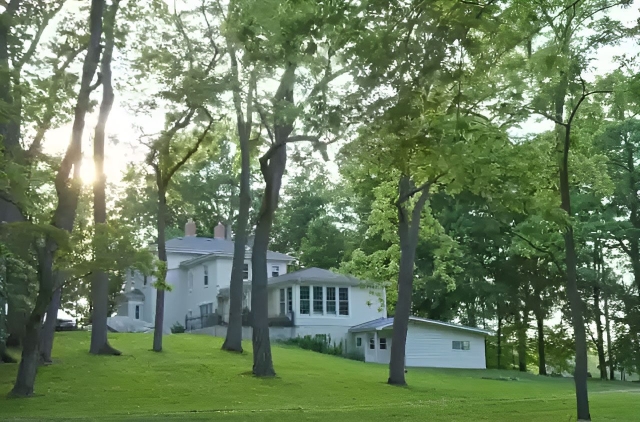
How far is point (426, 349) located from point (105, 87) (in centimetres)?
2166

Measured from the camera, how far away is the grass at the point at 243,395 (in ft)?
47.1

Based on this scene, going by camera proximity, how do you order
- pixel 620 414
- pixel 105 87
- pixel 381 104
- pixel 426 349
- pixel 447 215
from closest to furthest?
pixel 381 104
pixel 620 414
pixel 105 87
pixel 426 349
pixel 447 215

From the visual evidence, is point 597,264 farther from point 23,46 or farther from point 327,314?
point 23,46

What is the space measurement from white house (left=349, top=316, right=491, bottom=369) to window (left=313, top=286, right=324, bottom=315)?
2.10 m

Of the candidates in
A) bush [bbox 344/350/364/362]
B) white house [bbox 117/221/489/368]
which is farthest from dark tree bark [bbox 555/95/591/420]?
bush [bbox 344/350/364/362]

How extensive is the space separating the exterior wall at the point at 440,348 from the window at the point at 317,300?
5.17 metres

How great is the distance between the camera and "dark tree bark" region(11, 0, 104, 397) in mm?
16094

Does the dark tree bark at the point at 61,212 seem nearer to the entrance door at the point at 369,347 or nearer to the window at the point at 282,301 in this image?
the entrance door at the point at 369,347

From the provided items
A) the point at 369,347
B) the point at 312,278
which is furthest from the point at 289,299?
the point at 369,347

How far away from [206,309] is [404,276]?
22338 mm

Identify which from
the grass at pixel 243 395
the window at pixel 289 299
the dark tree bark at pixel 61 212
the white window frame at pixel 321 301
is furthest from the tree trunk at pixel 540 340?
the dark tree bark at pixel 61 212

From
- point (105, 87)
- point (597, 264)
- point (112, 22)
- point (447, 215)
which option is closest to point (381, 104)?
point (112, 22)

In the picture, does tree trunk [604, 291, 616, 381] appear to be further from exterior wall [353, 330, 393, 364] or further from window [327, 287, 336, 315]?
window [327, 287, 336, 315]

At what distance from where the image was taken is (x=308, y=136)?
21.2 m
